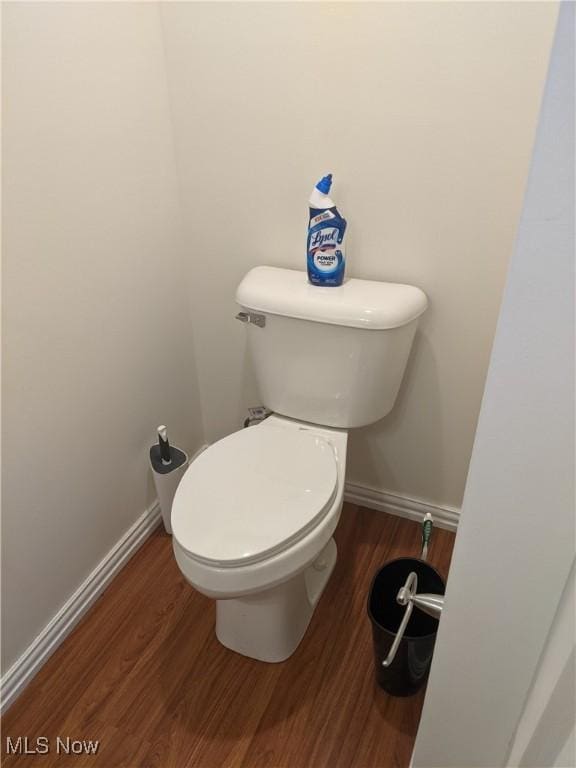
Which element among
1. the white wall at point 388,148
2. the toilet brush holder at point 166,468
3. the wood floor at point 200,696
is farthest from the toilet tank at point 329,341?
the wood floor at point 200,696

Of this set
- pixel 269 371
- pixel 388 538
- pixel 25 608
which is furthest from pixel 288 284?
pixel 25 608

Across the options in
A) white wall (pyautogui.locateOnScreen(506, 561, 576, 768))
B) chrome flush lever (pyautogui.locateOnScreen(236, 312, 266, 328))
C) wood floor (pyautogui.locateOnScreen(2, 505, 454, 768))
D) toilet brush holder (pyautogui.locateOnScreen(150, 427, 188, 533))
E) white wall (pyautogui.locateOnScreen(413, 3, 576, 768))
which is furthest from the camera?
toilet brush holder (pyautogui.locateOnScreen(150, 427, 188, 533))

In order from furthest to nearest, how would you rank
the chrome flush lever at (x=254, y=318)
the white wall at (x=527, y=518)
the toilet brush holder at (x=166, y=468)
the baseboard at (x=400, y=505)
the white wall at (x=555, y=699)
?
the baseboard at (x=400, y=505) < the toilet brush holder at (x=166, y=468) < the chrome flush lever at (x=254, y=318) < the white wall at (x=555, y=699) < the white wall at (x=527, y=518)

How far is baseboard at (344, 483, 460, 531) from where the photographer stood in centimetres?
164

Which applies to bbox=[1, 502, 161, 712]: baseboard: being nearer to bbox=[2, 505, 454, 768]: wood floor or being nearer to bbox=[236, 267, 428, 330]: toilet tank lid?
bbox=[2, 505, 454, 768]: wood floor

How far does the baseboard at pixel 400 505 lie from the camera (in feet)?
5.40

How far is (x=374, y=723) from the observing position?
3.93 feet

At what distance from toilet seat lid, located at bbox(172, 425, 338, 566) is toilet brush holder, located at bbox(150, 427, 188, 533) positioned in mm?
286

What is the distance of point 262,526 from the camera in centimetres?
109

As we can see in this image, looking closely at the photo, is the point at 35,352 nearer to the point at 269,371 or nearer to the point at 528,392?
the point at 269,371

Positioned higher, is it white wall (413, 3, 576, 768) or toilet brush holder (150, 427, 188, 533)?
white wall (413, 3, 576, 768)

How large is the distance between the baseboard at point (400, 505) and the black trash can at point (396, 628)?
1.37 feet

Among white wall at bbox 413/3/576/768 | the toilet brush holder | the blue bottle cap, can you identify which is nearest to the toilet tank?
the blue bottle cap

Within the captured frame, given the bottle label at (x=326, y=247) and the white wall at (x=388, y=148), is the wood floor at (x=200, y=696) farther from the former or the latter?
the bottle label at (x=326, y=247)
